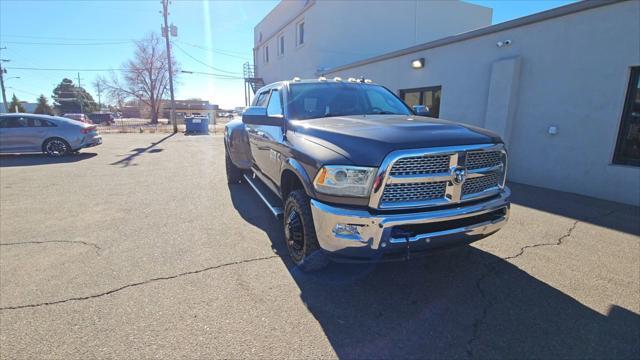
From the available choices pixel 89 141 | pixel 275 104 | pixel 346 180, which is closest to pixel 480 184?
pixel 346 180

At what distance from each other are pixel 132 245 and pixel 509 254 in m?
4.50

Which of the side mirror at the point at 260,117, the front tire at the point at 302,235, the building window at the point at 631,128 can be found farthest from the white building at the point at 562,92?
the front tire at the point at 302,235

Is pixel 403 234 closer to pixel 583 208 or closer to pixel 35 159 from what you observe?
pixel 583 208

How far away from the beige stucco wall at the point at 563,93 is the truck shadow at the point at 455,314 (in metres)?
4.37

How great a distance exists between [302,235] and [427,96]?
828 cm

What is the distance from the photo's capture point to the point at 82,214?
16.5ft

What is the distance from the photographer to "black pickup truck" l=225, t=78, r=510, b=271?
2.39 metres

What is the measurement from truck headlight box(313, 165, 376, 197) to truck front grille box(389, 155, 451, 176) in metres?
0.20

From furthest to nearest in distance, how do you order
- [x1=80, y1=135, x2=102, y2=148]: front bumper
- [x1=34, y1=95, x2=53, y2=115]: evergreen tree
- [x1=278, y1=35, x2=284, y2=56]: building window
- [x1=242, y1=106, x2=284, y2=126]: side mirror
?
1. [x1=34, y1=95, x2=53, y2=115]: evergreen tree
2. [x1=278, y1=35, x2=284, y2=56]: building window
3. [x1=80, y1=135, x2=102, y2=148]: front bumper
4. [x1=242, y1=106, x2=284, y2=126]: side mirror

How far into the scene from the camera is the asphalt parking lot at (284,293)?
2.23 metres

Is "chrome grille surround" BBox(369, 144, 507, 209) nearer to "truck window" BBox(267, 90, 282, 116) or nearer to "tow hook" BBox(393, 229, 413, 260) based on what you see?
"tow hook" BBox(393, 229, 413, 260)

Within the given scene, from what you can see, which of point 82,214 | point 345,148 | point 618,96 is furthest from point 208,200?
point 618,96

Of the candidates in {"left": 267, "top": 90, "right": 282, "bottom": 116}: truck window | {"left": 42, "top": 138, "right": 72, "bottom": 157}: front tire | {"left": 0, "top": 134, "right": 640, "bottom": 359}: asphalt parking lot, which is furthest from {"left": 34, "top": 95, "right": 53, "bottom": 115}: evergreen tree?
{"left": 267, "top": 90, "right": 282, "bottom": 116}: truck window

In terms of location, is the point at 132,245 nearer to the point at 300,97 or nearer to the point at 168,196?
the point at 168,196
